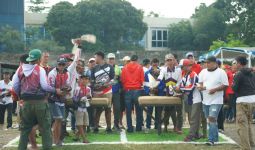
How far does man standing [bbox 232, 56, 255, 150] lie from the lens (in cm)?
971

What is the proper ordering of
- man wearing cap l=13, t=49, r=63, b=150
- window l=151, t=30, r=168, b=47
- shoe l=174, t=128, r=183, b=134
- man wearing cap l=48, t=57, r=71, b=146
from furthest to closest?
1. window l=151, t=30, r=168, b=47
2. shoe l=174, t=128, r=183, b=134
3. man wearing cap l=48, t=57, r=71, b=146
4. man wearing cap l=13, t=49, r=63, b=150

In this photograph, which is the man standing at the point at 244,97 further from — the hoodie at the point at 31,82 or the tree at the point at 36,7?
the tree at the point at 36,7

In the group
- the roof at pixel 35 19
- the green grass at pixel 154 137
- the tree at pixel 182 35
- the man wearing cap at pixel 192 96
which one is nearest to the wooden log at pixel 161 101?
the man wearing cap at pixel 192 96

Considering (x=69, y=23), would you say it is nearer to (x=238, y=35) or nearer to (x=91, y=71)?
(x=238, y=35)

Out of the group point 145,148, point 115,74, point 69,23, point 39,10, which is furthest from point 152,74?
point 39,10

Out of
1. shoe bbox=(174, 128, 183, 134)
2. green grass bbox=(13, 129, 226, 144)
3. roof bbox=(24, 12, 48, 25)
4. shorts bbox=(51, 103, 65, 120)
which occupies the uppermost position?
roof bbox=(24, 12, 48, 25)

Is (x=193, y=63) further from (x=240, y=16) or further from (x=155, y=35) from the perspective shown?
(x=155, y=35)

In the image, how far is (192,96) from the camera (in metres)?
11.2

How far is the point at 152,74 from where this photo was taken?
13.3 meters

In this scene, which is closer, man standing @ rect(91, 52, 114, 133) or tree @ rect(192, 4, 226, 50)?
man standing @ rect(91, 52, 114, 133)

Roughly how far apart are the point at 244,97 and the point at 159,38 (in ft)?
207

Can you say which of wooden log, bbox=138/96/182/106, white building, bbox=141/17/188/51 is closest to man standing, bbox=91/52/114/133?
wooden log, bbox=138/96/182/106

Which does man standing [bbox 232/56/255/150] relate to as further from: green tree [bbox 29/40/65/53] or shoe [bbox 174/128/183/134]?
green tree [bbox 29/40/65/53]

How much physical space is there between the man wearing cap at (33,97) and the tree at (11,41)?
47507 millimetres
